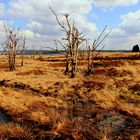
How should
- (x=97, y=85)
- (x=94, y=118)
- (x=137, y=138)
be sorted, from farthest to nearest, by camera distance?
(x=97, y=85) → (x=94, y=118) → (x=137, y=138)

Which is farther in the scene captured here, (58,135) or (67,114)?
(67,114)

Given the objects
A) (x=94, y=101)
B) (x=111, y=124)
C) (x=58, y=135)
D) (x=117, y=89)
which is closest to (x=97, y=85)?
(x=117, y=89)

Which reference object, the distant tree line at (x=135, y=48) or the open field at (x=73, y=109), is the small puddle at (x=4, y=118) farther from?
the distant tree line at (x=135, y=48)

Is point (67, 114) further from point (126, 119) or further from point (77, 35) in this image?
point (77, 35)

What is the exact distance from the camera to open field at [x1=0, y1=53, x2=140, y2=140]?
15.1 m

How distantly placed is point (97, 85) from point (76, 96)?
3.32 meters

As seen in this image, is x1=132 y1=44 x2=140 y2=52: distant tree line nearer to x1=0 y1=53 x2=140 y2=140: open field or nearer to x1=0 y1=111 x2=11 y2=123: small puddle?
x1=0 y1=53 x2=140 y2=140: open field

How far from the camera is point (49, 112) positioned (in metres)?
18.7

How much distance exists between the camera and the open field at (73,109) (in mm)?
15109

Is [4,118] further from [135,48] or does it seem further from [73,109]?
[135,48]

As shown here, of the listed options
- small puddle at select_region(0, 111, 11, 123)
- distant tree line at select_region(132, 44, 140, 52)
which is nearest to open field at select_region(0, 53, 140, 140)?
small puddle at select_region(0, 111, 11, 123)

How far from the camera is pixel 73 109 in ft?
67.4

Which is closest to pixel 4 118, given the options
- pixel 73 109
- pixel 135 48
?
pixel 73 109

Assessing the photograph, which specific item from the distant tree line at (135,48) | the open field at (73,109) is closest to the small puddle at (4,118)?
the open field at (73,109)
